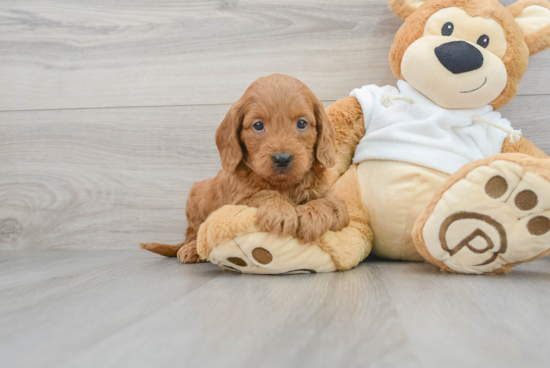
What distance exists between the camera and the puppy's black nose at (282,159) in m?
0.96

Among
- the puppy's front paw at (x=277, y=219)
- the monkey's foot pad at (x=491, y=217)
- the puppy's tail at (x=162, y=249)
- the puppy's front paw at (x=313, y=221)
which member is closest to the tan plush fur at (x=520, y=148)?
the monkey's foot pad at (x=491, y=217)

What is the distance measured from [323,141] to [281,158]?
18 centimetres

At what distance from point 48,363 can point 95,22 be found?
1.54m

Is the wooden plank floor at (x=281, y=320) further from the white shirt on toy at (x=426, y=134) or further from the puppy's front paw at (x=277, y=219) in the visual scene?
the white shirt on toy at (x=426, y=134)

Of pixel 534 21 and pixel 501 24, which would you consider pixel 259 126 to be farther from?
pixel 534 21

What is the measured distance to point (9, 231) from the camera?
1729mm

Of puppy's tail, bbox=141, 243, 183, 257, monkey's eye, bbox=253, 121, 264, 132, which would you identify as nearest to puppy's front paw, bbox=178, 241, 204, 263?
puppy's tail, bbox=141, 243, 183, 257

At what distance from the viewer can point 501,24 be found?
116 centimetres

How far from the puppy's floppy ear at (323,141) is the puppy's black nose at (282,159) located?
0.47ft

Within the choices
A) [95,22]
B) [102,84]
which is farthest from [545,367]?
[95,22]

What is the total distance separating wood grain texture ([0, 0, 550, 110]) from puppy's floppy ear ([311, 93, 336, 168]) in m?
0.49

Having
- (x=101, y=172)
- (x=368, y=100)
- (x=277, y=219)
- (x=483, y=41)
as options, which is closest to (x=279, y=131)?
(x=277, y=219)

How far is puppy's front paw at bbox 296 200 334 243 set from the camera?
0.98 m

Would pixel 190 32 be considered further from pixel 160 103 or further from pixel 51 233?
pixel 51 233
